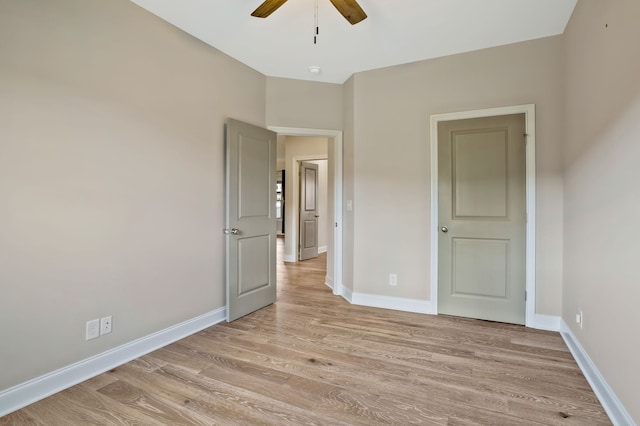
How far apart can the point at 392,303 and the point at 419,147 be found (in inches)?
68.3

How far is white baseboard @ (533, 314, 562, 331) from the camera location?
9.37 ft

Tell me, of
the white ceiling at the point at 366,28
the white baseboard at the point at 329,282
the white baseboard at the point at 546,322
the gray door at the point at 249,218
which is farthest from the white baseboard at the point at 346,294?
the white ceiling at the point at 366,28

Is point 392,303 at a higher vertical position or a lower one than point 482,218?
lower

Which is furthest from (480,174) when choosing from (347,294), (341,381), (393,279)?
(341,381)

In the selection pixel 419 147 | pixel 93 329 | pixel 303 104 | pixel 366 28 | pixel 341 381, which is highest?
pixel 366 28

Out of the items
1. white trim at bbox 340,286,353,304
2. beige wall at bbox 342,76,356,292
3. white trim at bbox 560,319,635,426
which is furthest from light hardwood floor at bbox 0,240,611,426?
beige wall at bbox 342,76,356,292

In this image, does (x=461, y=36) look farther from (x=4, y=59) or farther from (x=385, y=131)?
(x=4, y=59)

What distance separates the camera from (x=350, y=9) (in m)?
2.07

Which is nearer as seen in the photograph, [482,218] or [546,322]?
[546,322]

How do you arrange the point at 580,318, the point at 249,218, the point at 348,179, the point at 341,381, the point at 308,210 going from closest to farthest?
the point at 341,381 < the point at 580,318 < the point at 249,218 < the point at 348,179 < the point at 308,210

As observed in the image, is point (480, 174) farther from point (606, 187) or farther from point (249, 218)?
point (249, 218)

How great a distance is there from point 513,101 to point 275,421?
3295 mm

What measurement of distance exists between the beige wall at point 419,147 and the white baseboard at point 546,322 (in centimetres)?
5

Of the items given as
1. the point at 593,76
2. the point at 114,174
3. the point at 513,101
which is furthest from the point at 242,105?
the point at 593,76
